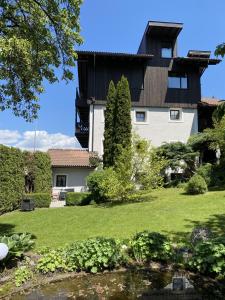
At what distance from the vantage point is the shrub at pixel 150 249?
7170 millimetres

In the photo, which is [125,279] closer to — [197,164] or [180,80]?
[197,164]

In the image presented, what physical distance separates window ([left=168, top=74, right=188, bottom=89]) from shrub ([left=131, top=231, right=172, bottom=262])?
26.1 metres

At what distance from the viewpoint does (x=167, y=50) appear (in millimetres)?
33125

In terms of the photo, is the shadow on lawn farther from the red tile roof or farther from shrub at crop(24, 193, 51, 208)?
the red tile roof

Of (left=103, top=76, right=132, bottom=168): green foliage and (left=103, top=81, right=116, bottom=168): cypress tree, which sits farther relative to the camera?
(left=103, top=81, right=116, bottom=168): cypress tree

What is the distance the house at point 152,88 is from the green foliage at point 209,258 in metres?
23.5

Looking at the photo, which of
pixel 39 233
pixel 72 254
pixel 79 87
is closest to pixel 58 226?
pixel 39 233

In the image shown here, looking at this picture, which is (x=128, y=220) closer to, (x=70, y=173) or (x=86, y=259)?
(x=86, y=259)

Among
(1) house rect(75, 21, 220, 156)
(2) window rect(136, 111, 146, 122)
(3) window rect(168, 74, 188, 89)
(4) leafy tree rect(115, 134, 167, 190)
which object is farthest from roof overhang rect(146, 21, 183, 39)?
(4) leafy tree rect(115, 134, 167, 190)

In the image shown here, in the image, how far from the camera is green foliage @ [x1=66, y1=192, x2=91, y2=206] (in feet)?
73.2

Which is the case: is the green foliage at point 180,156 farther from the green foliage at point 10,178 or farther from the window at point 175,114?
the green foliage at point 10,178

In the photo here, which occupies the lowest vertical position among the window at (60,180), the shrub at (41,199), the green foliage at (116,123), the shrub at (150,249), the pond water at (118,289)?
the pond water at (118,289)

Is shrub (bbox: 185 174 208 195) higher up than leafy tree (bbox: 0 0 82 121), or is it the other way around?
leafy tree (bbox: 0 0 82 121)

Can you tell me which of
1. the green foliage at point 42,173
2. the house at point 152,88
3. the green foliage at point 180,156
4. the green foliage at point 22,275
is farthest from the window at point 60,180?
the green foliage at point 22,275
